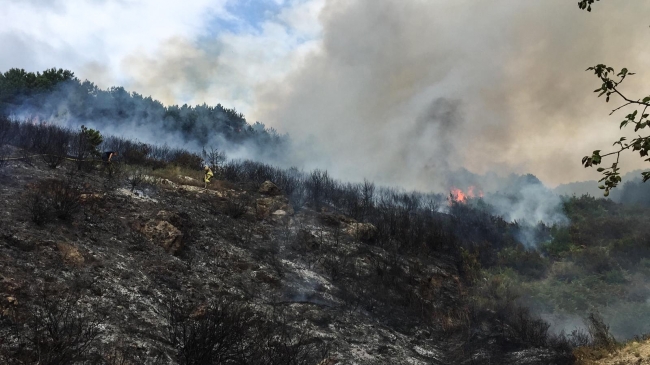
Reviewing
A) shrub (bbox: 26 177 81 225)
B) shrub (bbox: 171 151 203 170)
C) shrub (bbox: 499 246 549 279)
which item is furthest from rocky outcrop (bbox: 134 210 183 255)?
shrub (bbox: 499 246 549 279)

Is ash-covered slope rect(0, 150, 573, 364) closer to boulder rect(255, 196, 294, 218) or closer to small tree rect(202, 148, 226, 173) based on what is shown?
boulder rect(255, 196, 294, 218)

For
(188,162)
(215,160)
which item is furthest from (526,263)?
(215,160)

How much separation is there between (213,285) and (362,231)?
8.33m

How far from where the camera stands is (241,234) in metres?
13.2

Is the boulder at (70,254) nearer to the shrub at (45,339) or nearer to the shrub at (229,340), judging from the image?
the shrub at (45,339)

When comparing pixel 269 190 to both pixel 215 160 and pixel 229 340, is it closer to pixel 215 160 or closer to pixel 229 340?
pixel 215 160

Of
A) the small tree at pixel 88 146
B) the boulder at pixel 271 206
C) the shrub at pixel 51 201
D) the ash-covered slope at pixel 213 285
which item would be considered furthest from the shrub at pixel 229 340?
the small tree at pixel 88 146

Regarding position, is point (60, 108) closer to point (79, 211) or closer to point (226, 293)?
point (79, 211)

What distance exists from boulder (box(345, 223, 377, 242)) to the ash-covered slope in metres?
0.07

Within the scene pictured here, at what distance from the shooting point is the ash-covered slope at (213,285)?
6016mm

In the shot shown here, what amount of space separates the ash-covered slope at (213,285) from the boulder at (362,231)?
0.07 m

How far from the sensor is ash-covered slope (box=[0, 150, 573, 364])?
602 cm

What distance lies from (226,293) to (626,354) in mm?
9721

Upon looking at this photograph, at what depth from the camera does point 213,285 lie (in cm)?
948
